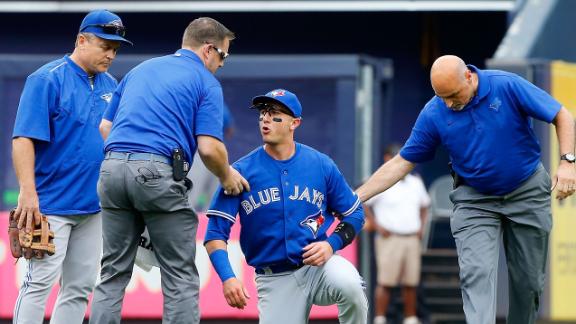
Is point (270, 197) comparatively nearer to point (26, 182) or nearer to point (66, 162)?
point (66, 162)

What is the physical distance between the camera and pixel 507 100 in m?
6.81

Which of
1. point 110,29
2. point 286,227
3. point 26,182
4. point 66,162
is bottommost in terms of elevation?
point 286,227

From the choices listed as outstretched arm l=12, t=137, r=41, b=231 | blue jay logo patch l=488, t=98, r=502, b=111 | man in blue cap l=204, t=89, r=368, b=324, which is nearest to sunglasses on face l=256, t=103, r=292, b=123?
man in blue cap l=204, t=89, r=368, b=324

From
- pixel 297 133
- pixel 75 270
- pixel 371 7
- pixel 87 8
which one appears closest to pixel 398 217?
pixel 297 133

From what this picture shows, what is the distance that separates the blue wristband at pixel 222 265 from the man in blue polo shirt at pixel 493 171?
1066 mm

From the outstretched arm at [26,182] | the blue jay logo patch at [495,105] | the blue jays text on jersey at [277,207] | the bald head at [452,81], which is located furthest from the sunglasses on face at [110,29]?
the blue jay logo patch at [495,105]

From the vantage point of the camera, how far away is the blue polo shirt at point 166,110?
20.4 ft

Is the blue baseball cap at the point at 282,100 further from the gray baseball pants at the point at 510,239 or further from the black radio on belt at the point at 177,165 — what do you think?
the gray baseball pants at the point at 510,239

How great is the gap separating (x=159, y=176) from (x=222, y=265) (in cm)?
63

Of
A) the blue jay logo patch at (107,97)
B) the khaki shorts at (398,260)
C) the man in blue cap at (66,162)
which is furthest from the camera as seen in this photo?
the khaki shorts at (398,260)

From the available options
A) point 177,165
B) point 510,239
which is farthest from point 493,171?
point 177,165

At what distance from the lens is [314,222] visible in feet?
21.9

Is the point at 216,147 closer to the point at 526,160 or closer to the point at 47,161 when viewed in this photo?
the point at 47,161

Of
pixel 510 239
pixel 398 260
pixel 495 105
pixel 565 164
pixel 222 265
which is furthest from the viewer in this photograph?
pixel 398 260
